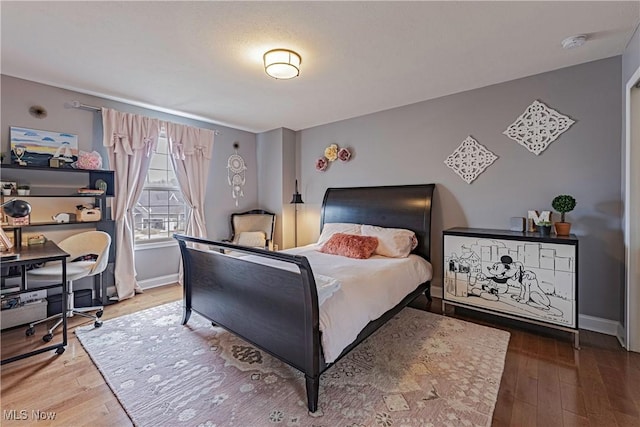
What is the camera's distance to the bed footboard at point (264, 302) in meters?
1.70

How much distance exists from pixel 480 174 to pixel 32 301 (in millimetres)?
4901

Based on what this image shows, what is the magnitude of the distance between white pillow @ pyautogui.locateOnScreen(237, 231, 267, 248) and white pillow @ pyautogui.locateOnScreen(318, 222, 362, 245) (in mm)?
1150

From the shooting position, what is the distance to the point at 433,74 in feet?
9.52

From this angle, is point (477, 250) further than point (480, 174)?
No

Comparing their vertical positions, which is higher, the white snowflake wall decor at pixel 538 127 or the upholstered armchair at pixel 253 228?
the white snowflake wall decor at pixel 538 127

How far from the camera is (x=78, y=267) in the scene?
284 centimetres

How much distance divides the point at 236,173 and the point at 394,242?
3033 mm

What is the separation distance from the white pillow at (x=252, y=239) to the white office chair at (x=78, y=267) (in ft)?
5.96

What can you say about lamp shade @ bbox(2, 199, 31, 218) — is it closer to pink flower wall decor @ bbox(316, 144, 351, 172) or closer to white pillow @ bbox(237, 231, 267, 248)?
white pillow @ bbox(237, 231, 267, 248)

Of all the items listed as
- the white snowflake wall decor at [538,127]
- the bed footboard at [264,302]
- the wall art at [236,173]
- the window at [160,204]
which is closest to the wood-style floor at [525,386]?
→ the bed footboard at [264,302]

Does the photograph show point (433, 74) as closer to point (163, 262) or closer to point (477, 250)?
point (477, 250)

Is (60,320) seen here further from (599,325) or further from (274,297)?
(599,325)

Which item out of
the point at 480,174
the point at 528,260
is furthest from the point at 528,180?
the point at 528,260

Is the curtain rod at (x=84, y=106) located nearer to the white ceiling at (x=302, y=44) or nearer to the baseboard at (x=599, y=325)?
the white ceiling at (x=302, y=44)
